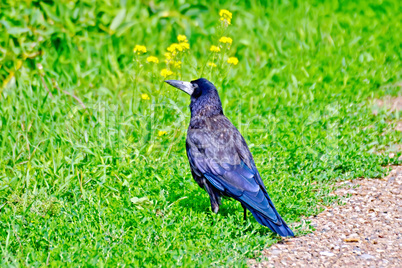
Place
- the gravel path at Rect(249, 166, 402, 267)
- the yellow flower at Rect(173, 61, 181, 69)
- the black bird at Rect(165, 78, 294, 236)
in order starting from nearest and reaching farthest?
1. the gravel path at Rect(249, 166, 402, 267)
2. the black bird at Rect(165, 78, 294, 236)
3. the yellow flower at Rect(173, 61, 181, 69)

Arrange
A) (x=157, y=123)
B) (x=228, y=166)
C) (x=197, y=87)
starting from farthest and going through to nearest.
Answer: (x=157, y=123), (x=197, y=87), (x=228, y=166)

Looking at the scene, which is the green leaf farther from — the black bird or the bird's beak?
the black bird

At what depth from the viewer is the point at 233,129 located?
505cm

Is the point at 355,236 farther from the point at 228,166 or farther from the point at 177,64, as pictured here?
the point at 177,64

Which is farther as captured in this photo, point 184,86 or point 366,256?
point 184,86

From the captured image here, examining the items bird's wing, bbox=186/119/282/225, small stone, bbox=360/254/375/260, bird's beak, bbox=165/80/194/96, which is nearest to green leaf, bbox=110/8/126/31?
bird's beak, bbox=165/80/194/96

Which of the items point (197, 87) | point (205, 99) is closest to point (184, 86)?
point (197, 87)

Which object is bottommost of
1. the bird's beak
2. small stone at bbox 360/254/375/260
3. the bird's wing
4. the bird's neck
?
small stone at bbox 360/254/375/260

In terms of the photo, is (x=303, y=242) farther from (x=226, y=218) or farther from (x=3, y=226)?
(x=3, y=226)

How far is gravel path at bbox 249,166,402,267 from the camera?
13.7 feet

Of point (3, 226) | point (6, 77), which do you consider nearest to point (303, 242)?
point (3, 226)

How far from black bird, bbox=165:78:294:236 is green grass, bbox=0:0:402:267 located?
0.20 m

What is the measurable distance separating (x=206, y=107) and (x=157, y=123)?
95 centimetres

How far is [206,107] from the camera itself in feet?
17.1
